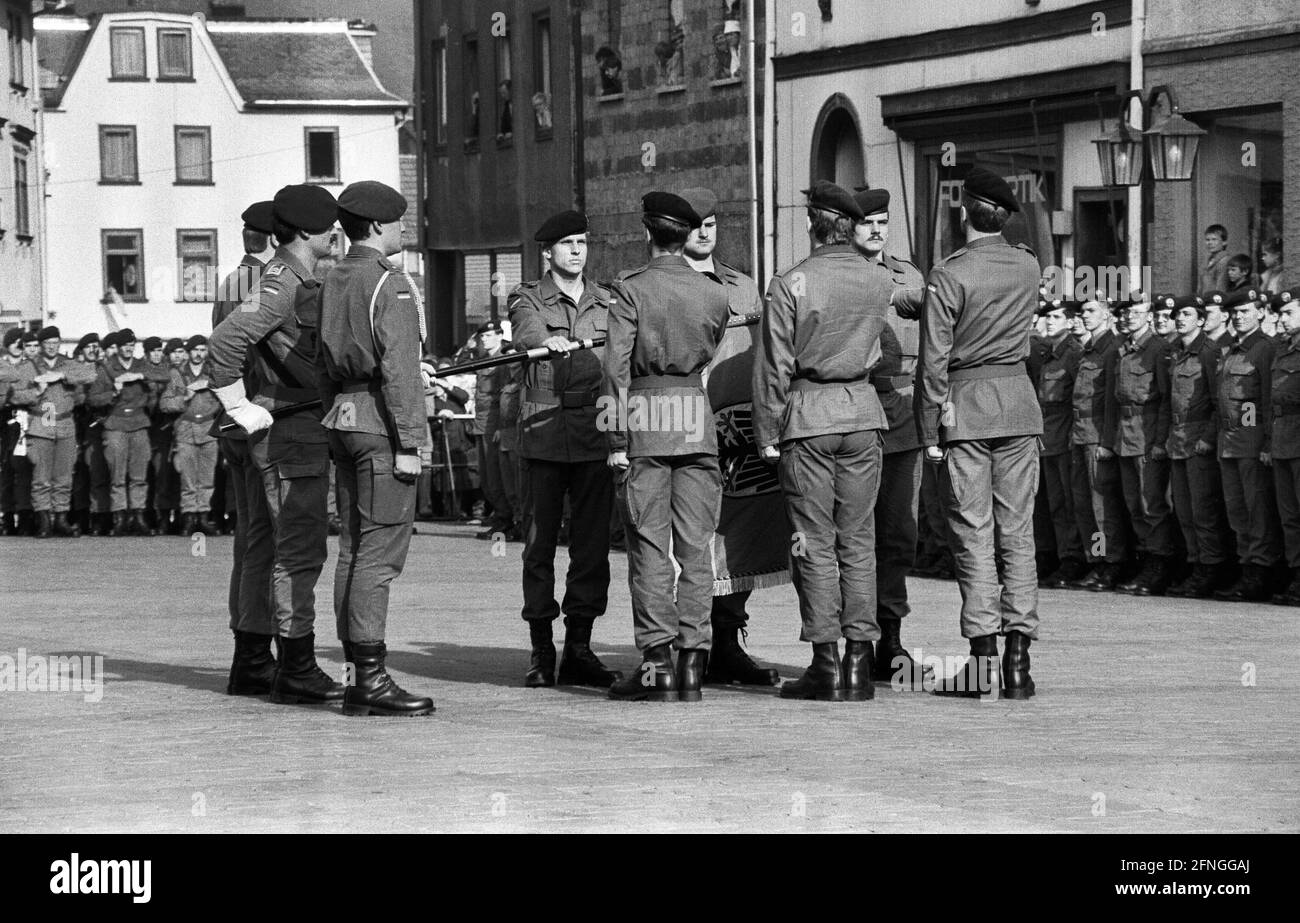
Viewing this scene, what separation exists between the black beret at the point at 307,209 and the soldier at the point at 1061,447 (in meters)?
7.89

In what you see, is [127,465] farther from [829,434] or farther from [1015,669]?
[1015,669]

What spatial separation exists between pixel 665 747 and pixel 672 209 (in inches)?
100

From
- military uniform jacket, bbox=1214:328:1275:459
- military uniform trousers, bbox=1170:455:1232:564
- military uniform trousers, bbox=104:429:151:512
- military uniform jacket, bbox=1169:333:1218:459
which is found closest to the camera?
military uniform jacket, bbox=1214:328:1275:459

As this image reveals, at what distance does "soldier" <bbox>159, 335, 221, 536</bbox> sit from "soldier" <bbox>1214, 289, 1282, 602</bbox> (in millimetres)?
11349

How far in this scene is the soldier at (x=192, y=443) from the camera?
24.9 meters

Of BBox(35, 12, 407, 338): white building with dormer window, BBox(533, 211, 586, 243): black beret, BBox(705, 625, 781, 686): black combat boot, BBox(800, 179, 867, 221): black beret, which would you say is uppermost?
A: BBox(35, 12, 407, 338): white building with dormer window

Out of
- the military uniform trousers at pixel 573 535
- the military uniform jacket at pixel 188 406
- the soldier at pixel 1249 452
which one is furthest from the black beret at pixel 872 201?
the military uniform jacket at pixel 188 406

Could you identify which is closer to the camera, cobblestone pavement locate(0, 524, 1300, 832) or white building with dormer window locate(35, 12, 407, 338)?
cobblestone pavement locate(0, 524, 1300, 832)

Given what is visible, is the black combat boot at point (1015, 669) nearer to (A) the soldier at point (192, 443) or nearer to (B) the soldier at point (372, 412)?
(B) the soldier at point (372, 412)

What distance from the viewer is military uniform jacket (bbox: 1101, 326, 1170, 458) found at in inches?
676

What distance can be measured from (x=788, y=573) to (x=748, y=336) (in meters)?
1.11

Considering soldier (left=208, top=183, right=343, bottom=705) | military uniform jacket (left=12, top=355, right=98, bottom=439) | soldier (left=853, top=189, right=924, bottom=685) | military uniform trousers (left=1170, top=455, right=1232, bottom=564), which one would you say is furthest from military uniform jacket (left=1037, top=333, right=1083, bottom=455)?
military uniform jacket (left=12, top=355, right=98, bottom=439)

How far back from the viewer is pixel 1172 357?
56.1 feet

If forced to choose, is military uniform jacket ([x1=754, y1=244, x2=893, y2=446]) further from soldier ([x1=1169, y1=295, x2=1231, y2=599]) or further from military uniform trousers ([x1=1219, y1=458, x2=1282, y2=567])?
soldier ([x1=1169, y1=295, x2=1231, y2=599])
